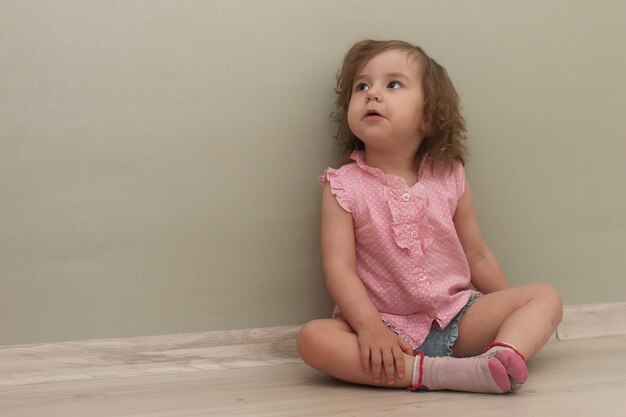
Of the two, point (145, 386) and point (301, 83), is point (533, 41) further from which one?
point (145, 386)

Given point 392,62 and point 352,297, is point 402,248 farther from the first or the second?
point 392,62

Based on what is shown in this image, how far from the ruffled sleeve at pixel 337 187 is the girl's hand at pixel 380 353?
242 mm

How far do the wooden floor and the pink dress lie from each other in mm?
178

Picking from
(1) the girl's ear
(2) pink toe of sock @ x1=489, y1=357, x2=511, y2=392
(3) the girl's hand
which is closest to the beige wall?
(1) the girl's ear

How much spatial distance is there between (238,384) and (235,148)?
0.43 m

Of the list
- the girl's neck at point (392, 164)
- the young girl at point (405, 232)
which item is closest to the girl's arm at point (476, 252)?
the young girl at point (405, 232)

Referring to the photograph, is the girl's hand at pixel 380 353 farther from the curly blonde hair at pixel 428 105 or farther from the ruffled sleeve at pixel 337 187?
the curly blonde hair at pixel 428 105

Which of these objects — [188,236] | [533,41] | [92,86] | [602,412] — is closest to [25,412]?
[188,236]

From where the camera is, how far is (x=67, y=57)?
1348 mm

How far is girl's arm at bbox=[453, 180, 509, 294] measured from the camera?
1512mm

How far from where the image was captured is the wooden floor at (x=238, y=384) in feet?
3.69

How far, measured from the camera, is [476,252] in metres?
1.53

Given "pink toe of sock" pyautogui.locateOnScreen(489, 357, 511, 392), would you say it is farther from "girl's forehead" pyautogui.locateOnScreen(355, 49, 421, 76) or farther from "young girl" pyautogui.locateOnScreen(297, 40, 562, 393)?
"girl's forehead" pyautogui.locateOnScreen(355, 49, 421, 76)

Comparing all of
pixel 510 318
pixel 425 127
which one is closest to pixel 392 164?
pixel 425 127
